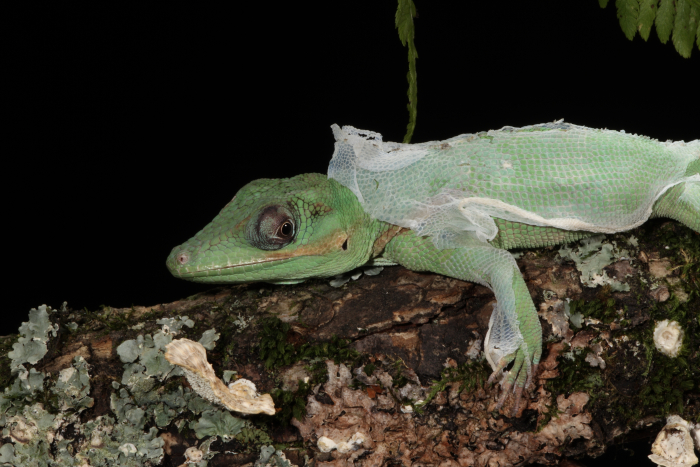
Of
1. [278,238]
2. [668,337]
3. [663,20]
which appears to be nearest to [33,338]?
[278,238]

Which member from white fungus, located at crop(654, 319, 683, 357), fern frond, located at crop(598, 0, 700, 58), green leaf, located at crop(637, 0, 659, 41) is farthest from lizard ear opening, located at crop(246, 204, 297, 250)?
green leaf, located at crop(637, 0, 659, 41)

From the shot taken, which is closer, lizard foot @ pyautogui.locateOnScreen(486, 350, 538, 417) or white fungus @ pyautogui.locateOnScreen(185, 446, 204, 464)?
white fungus @ pyautogui.locateOnScreen(185, 446, 204, 464)

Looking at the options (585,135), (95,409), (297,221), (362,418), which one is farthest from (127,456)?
(585,135)

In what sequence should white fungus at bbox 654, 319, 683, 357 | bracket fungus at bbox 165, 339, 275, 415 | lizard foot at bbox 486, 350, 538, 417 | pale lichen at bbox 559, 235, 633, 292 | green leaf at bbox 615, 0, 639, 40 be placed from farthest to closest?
green leaf at bbox 615, 0, 639, 40 → pale lichen at bbox 559, 235, 633, 292 → white fungus at bbox 654, 319, 683, 357 → lizard foot at bbox 486, 350, 538, 417 → bracket fungus at bbox 165, 339, 275, 415

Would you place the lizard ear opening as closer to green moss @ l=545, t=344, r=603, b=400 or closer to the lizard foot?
the lizard foot

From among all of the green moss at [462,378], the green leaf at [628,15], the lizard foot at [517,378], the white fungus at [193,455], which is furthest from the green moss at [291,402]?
the green leaf at [628,15]

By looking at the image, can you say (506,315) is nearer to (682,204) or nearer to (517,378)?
(517,378)

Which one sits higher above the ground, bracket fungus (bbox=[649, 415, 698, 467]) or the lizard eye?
the lizard eye
